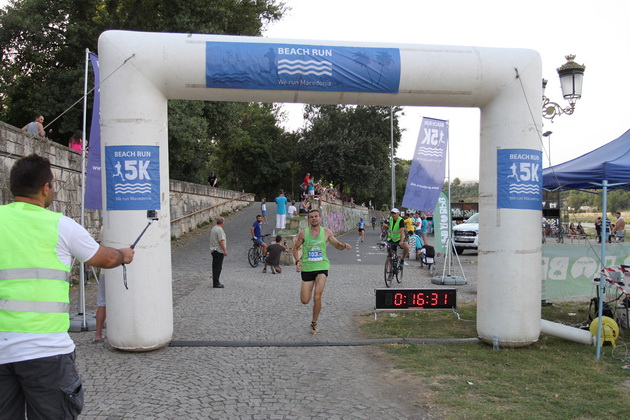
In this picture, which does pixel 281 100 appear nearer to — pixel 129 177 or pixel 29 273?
pixel 129 177

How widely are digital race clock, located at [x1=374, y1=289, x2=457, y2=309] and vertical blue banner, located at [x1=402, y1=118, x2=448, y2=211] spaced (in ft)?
12.7

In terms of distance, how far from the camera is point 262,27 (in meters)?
24.6

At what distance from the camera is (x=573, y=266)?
8.56m

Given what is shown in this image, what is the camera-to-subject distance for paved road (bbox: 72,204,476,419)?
4559mm

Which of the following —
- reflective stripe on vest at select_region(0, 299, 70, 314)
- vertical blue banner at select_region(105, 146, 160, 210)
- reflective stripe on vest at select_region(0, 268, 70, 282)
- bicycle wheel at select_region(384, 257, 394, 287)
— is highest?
vertical blue banner at select_region(105, 146, 160, 210)

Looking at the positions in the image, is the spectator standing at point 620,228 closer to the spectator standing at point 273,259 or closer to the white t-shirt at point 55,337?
the spectator standing at point 273,259

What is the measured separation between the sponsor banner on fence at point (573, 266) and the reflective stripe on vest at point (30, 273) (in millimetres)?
7739

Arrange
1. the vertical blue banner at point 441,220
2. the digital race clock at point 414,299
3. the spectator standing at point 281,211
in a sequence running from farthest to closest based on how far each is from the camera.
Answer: the spectator standing at point 281,211 → the vertical blue banner at point 441,220 → the digital race clock at point 414,299

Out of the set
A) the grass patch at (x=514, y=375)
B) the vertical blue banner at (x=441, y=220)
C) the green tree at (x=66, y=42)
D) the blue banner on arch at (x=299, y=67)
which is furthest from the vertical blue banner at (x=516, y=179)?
the green tree at (x=66, y=42)

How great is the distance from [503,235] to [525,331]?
1243 millimetres

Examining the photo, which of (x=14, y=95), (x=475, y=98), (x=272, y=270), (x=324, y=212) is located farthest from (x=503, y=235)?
(x=324, y=212)

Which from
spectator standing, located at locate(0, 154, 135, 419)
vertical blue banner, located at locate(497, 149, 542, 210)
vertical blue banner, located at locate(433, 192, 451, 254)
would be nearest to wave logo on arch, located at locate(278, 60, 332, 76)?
vertical blue banner, located at locate(497, 149, 542, 210)

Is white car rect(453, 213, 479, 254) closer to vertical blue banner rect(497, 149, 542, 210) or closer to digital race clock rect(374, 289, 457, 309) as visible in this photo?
digital race clock rect(374, 289, 457, 309)

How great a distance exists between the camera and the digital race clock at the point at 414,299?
8312 millimetres
